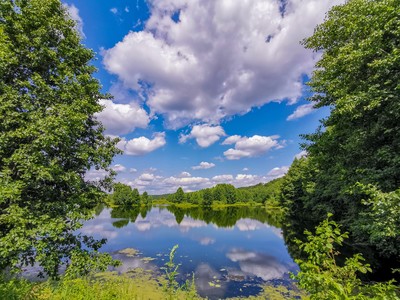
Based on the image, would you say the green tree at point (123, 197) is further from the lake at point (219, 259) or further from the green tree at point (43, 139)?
the green tree at point (43, 139)

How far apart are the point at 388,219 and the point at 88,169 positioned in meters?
12.9

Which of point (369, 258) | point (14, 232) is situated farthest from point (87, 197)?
point (369, 258)

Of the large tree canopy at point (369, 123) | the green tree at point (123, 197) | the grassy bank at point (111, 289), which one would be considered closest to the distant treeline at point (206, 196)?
the green tree at point (123, 197)

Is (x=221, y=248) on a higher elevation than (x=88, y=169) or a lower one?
lower

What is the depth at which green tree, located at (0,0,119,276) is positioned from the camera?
801 cm

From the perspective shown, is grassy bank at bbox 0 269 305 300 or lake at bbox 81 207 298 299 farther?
lake at bbox 81 207 298 299

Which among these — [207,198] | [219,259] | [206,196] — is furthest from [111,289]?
[207,198]

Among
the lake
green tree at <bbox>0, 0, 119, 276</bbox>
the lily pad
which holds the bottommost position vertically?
the lake

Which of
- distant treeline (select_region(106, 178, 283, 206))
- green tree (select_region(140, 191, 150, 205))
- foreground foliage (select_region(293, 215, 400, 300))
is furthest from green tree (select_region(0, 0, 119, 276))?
green tree (select_region(140, 191, 150, 205))

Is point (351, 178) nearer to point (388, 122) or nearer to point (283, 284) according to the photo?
point (388, 122)

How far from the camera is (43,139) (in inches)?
Answer: 318

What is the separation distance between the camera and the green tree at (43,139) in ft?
26.3

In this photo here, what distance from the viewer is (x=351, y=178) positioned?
13609 mm

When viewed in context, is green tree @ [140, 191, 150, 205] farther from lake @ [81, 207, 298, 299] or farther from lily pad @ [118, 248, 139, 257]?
lily pad @ [118, 248, 139, 257]
